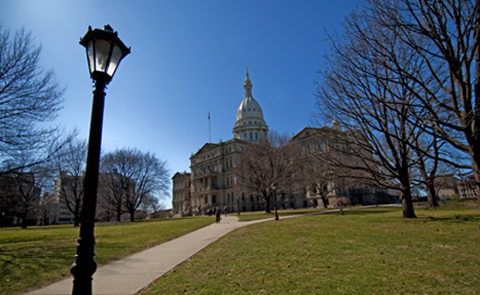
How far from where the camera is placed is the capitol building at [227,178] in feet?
211

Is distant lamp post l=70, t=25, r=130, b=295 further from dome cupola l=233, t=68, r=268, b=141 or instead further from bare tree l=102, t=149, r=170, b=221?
dome cupola l=233, t=68, r=268, b=141

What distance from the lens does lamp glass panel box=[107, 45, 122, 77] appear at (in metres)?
3.65

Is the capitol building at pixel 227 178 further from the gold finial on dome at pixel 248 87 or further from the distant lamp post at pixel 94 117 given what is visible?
the distant lamp post at pixel 94 117

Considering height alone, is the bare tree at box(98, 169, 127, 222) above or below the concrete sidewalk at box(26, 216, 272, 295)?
above

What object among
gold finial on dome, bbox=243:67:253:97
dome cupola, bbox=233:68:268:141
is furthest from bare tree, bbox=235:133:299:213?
gold finial on dome, bbox=243:67:253:97

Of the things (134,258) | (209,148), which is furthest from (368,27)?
(209,148)

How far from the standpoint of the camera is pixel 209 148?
86062 mm

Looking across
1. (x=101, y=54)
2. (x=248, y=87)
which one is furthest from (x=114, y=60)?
(x=248, y=87)

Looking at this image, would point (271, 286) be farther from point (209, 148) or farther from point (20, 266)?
point (209, 148)

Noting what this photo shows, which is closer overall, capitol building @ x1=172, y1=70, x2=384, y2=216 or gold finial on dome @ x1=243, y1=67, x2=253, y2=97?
capitol building @ x1=172, y1=70, x2=384, y2=216

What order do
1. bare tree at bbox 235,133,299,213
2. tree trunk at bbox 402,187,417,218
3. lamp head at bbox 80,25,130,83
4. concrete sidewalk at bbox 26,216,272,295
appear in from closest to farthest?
1. lamp head at bbox 80,25,130,83
2. concrete sidewalk at bbox 26,216,272,295
3. tree trunk at bbox 402,187,417,218
4. bare tree at bbox 235,133,299,213

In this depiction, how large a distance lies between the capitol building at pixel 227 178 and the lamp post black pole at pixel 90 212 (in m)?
54.6

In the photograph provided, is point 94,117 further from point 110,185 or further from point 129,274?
point 110,185

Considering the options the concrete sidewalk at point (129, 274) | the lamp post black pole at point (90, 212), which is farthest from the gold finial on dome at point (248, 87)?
the lamp post black pole at point (90, 212)
